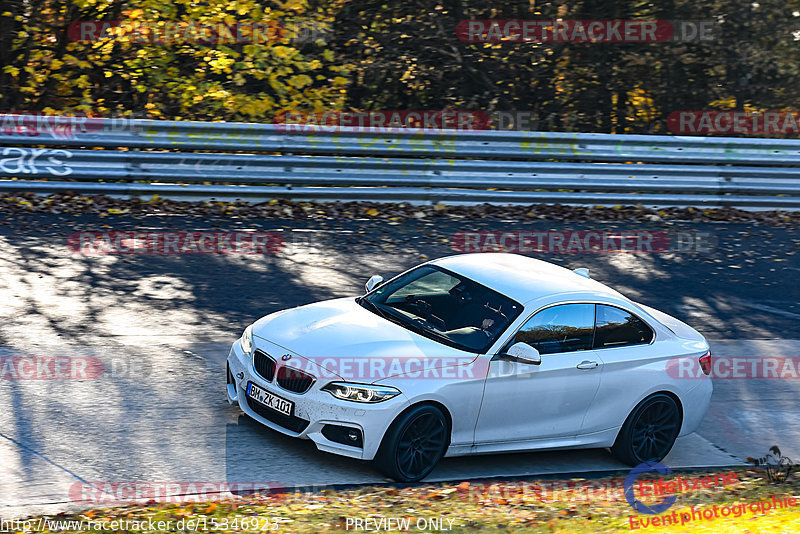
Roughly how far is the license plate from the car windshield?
3.79 feet

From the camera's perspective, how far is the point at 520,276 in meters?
7.97

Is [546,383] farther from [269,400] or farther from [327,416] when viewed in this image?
[269,400]

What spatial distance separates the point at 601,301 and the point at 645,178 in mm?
7321

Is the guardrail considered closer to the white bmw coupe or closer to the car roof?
the white bmw coupe

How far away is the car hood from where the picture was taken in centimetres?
703

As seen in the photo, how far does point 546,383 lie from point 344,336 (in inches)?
61.2

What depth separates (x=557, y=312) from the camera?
762cm

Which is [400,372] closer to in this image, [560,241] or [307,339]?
[307,339]

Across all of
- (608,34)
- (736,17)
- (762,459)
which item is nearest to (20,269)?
(762,459)
